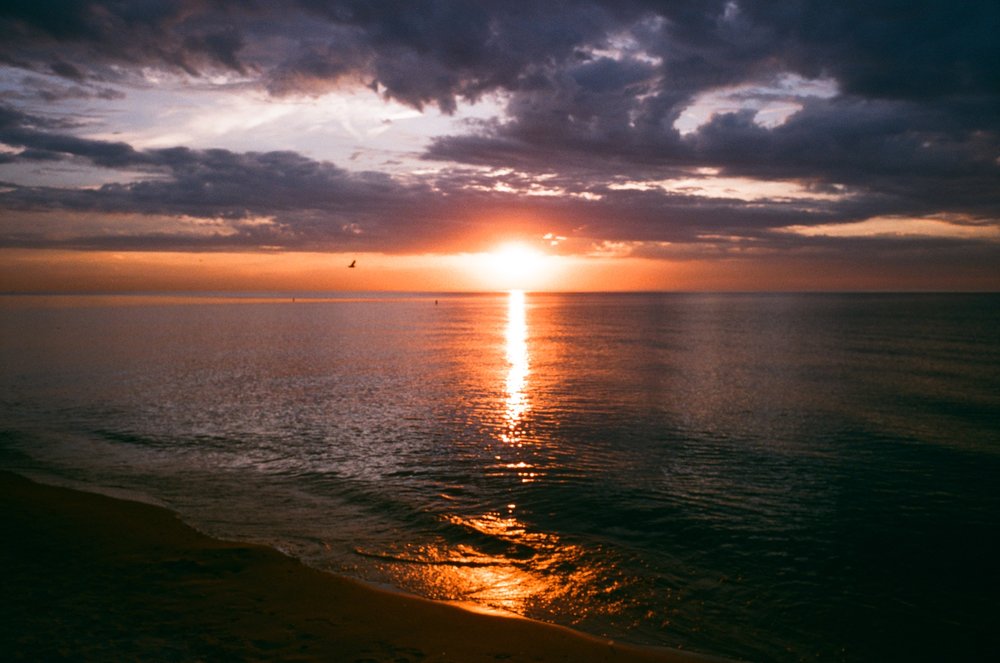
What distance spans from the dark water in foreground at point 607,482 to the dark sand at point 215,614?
1703 millimetres

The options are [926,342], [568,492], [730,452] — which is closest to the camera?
[568,492]

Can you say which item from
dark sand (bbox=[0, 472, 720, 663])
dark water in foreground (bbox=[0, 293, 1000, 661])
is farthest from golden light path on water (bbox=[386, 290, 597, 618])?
dark sand (bbox=[0, 472, 720, 663])

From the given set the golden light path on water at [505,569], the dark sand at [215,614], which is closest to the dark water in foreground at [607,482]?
the golden light path on water at [505,569]

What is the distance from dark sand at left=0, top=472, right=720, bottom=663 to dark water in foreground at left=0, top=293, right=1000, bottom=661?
1.70m

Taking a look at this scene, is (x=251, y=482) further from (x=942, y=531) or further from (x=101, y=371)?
(x=101, y=371)

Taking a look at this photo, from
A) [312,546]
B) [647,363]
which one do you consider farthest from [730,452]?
[647,363]

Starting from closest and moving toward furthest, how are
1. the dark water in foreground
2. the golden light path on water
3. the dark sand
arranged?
1. the dark sand
2. the golden light path on water
3. the dark water in foreground

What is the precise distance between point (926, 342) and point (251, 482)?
91.2m

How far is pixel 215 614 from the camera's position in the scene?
35.9 ft

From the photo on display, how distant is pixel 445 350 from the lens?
77.5m

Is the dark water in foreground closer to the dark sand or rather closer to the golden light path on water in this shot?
the golden light path on water

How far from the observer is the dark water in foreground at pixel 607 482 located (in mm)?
13297

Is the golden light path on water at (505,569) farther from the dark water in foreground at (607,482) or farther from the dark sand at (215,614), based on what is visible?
the dark sand at (215,614)

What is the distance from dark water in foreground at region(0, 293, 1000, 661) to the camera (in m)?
13.3
